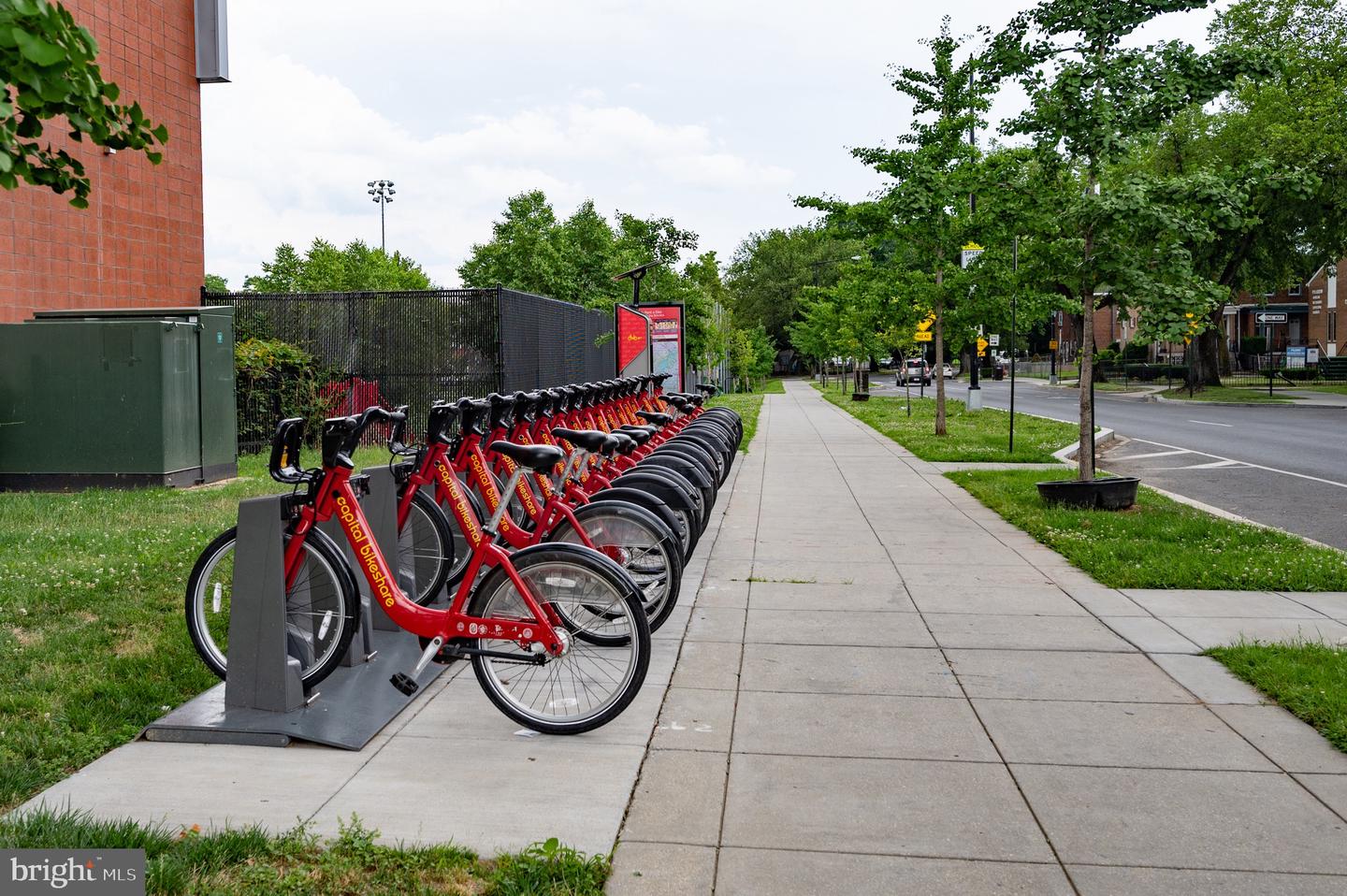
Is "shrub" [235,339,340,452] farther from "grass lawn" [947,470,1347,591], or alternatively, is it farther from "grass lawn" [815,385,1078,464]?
"grass lawn" [947,470,1347,591]

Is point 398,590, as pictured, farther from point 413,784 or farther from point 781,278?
point 781,278

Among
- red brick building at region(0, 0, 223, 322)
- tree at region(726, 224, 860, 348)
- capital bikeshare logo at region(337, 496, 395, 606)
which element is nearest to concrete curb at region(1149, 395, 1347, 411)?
red brick building at region(0, 0, 223, 322)

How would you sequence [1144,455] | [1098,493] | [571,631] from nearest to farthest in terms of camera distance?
[571,631], [1098,493], [1144,455]

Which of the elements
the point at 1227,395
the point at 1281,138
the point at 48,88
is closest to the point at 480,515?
the point at 48,88

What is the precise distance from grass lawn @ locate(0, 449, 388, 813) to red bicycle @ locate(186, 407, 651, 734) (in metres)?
0.52

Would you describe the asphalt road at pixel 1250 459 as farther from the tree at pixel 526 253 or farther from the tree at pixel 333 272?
the tree at pixel 333 272

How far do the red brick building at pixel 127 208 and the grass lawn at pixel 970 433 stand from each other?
11935 mm

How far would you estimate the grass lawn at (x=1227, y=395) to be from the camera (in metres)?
36.2

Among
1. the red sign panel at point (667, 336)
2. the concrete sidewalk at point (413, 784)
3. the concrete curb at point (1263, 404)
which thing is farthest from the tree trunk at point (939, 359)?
the concrete sidewalk at point (413, 784)

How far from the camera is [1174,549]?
8.65m

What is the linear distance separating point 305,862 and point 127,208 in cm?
1549

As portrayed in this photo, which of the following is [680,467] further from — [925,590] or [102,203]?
[102,203]

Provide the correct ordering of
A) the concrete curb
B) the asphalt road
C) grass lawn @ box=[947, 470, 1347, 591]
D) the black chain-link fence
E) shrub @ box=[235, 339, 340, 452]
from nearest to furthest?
grass lawn @ box=[947, 470, 1347, 591]
the asphalt road
shrub @ box=[235, 339, 340, 452]
the black chain-link fence
the concrete curb

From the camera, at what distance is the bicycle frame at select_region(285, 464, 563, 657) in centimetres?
460
